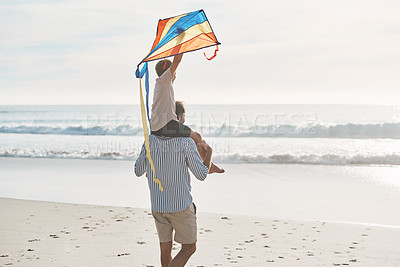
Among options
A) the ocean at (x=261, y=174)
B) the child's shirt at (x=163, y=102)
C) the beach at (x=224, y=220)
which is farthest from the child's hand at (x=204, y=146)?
the ocean at (x=261, y=174)

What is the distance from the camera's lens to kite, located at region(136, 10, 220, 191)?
133 inches

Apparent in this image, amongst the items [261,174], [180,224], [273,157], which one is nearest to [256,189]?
[261,174]

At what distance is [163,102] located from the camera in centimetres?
341

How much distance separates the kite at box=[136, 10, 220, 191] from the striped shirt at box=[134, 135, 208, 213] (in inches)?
2.1

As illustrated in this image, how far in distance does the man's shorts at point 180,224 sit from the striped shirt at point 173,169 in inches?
2.5

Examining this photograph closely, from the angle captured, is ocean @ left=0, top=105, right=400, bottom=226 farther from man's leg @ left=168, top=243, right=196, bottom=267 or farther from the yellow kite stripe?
the yellow kite stripe

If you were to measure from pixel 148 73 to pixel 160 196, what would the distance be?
2.87 ft

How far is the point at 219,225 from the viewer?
6.86m

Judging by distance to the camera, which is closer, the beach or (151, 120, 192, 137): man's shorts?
(151, 120, 192, 137): man's shorts

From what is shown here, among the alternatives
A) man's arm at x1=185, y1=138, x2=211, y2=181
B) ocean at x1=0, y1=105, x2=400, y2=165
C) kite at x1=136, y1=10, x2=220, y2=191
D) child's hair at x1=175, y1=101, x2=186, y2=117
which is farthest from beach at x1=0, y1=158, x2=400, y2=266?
ocean at x1=0, y1=105, x2=400, y2=165

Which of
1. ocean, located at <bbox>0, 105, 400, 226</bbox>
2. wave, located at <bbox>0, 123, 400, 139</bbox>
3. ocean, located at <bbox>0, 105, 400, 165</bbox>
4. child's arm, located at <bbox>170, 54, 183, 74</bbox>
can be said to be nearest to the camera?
child's arm, located at <bbox>170, 54, 183, 74</bbox>

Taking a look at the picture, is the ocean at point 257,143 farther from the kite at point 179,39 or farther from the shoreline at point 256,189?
the kite at point 179,39

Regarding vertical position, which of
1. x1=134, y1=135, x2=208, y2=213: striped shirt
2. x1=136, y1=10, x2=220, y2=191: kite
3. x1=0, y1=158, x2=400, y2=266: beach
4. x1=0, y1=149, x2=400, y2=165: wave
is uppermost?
x1=136, y1=10, x2=220, y2=191: kite

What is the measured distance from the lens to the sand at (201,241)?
17.3 feet
